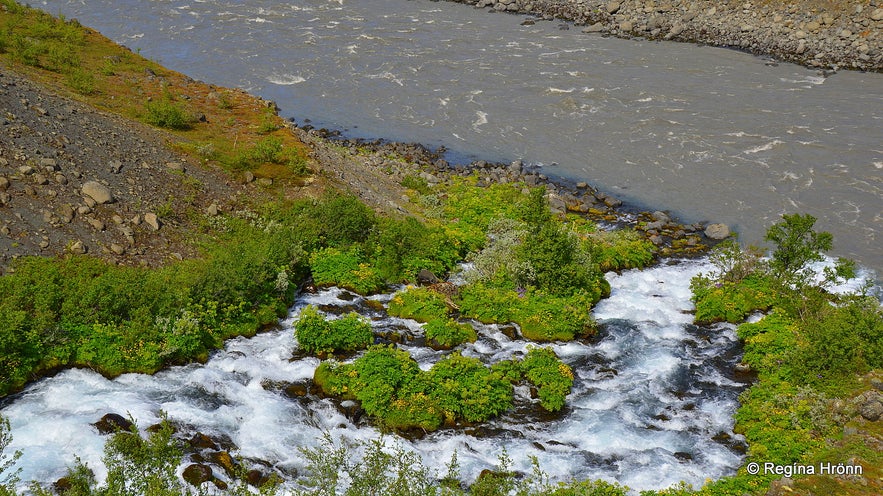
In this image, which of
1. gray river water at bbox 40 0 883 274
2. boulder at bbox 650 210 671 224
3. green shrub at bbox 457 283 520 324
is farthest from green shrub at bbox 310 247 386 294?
gray river water at bbox 40 0 883 274

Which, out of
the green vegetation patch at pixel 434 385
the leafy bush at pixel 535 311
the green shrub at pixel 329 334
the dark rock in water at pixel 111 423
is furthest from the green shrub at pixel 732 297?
the dark rock in water at pixel 111 423

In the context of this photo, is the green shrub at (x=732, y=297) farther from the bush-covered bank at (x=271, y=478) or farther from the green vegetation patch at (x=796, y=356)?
the bush-covered bank at (x=271, y=478)

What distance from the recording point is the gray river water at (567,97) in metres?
32.2

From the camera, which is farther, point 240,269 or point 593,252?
point 593,252

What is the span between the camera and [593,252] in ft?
82.7

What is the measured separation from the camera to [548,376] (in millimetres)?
18656

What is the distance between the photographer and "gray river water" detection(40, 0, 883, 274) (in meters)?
32.2

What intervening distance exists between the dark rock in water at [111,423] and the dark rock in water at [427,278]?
10196mm

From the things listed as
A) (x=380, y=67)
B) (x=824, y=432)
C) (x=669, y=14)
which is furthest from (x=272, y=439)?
(x=669, y=14)

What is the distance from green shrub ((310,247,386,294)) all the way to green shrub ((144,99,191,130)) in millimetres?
10260

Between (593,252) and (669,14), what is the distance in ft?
116

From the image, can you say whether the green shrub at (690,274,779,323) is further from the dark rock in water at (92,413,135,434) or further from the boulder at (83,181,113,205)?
the boulder at (83,181,113,205)

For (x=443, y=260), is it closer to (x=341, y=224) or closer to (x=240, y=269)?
(x=341, y=224)

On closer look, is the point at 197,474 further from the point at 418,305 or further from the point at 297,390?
the point at 418,305
